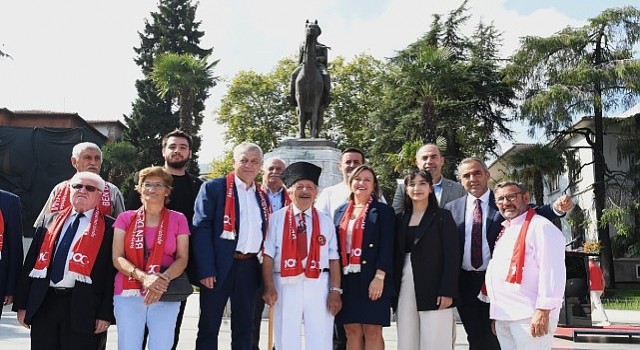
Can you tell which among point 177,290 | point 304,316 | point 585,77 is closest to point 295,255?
point 304,316

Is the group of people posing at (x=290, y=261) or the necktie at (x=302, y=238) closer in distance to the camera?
the group of people posing at (x=290, y=261)

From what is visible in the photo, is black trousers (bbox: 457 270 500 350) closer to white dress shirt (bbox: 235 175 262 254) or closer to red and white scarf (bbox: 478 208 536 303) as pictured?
red and white scarf (bbox: 478 208 536 303)

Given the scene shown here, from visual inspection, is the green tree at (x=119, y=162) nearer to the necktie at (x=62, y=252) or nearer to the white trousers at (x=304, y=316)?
the necktie at (x=62, y=252)

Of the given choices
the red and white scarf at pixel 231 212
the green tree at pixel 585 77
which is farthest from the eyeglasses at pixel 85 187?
the green tree at pixel 585 77

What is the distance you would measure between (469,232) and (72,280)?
9.49ft

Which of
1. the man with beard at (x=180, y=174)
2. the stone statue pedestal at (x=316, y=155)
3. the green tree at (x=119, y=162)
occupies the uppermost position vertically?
the green tree at (x=119, y=162)

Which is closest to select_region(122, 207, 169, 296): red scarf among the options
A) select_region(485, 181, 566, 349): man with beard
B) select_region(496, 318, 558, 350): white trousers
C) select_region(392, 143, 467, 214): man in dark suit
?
select_region(392, 143, 467, 214): man in dark suit

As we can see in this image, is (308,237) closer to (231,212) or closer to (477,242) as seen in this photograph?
(231,212)

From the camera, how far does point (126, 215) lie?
412 cm

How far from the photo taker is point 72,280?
3.95m

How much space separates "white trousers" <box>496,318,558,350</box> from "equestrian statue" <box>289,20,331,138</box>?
8.64m

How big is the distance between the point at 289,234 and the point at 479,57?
3004 centimetres

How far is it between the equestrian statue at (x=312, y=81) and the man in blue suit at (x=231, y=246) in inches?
296

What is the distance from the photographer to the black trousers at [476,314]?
462 centimetres
